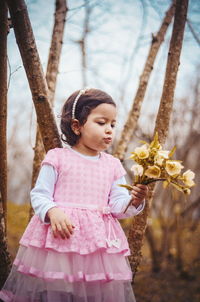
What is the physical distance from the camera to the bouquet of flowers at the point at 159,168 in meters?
1.31

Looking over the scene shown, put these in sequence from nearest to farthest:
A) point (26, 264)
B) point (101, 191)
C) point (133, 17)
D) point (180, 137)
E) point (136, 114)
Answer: point (26, 264) → point (101, 191) → point (136, 114) → point (133, 17) → point (180, 137)

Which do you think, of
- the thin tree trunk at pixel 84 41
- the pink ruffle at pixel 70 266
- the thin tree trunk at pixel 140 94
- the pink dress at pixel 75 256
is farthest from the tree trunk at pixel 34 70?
the thin tree trunk at pixel 84 41

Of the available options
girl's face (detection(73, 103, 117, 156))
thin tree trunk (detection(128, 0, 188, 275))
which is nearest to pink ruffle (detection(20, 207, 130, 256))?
girl's face (detection(73, 103, 117, 156))

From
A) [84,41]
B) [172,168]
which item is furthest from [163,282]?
[172,168]

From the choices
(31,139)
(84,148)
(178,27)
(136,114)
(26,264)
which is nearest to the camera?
(26,264)

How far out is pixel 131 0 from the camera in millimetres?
2635

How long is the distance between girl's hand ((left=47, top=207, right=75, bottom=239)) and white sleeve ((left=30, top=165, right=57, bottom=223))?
0.06 metres

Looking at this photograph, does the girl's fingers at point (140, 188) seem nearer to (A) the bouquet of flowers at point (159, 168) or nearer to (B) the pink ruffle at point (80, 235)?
(A) the bouquet of flowers at point (159, 168)

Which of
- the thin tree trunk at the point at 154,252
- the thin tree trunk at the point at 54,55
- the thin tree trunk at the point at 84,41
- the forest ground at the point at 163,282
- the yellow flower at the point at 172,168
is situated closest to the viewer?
the yellow flower at the point at 172,168

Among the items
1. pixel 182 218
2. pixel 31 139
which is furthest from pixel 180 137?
pixel 31 139

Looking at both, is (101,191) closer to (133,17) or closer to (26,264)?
(26,264)

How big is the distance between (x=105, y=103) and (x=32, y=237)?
0.84m

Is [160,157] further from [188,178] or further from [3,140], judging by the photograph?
[3,140]

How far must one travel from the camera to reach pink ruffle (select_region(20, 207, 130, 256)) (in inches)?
55.5
